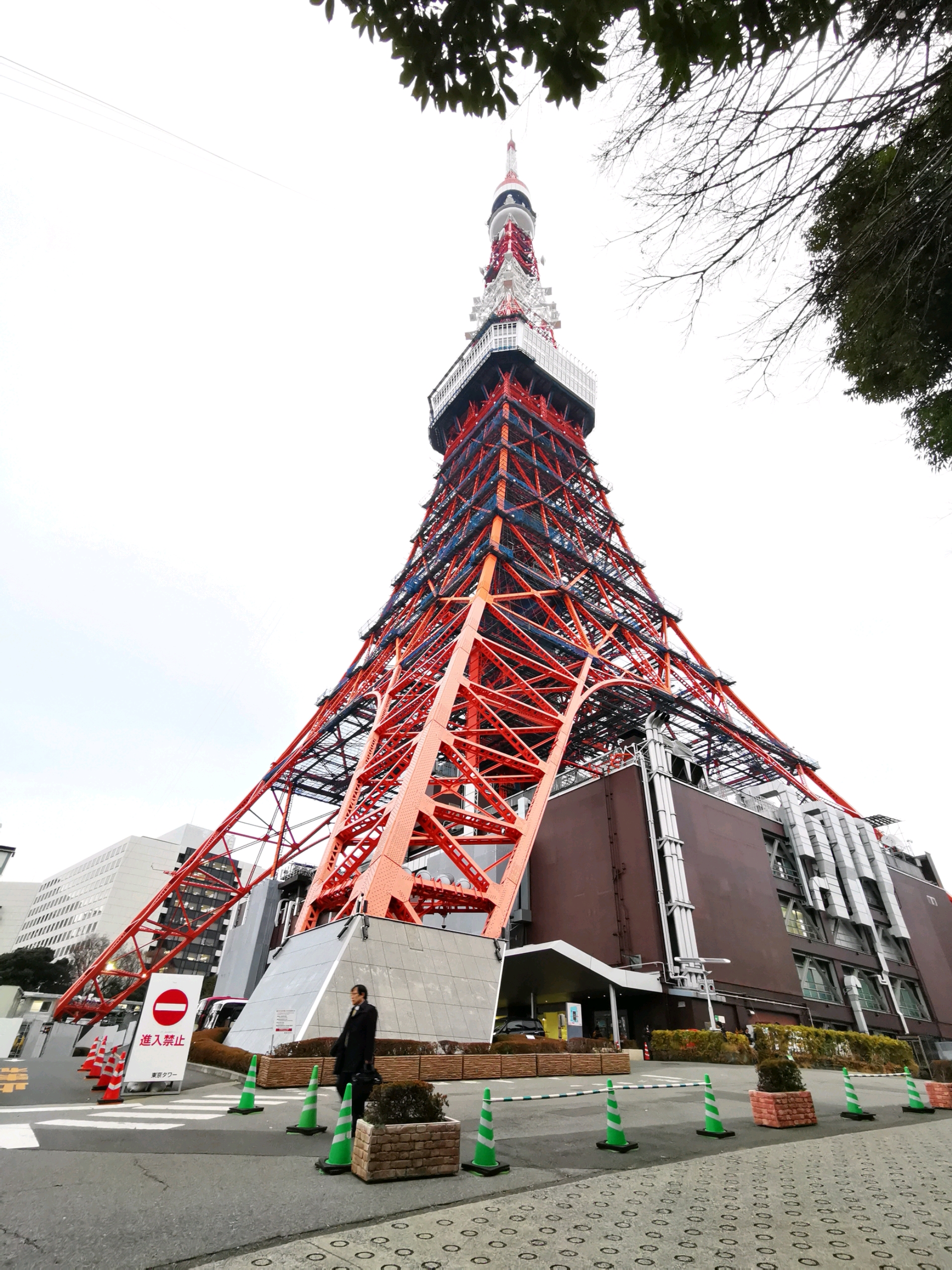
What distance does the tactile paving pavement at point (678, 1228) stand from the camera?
363 centimetres

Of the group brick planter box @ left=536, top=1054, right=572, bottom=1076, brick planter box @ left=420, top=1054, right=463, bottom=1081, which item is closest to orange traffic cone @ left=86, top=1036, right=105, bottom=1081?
brick planter box @ left=420, top=1054, right=463, bottom=1081

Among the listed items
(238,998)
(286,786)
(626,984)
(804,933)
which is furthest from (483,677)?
(238,998)

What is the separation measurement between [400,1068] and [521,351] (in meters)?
44.0

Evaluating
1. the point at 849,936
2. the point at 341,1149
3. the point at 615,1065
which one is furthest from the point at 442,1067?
the point at 849,936

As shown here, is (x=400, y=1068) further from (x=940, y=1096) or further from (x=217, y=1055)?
(x=940, y=1096)

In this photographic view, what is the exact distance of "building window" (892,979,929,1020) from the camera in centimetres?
3416

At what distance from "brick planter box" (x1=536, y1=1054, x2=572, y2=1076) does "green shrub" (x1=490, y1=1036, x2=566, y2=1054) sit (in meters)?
0.27

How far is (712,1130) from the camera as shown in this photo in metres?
8.09

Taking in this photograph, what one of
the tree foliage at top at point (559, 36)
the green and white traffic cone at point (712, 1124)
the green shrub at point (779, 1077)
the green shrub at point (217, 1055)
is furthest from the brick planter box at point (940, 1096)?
the tree foliage at top at point (559, 36)

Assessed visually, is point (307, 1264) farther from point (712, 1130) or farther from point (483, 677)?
point (483, 677)

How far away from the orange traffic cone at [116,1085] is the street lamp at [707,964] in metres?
19.1

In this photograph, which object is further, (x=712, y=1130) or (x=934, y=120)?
(x=712, y=1130)

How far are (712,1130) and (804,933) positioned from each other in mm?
28256

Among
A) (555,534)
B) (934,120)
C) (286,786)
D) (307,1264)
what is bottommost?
(307,1264)
